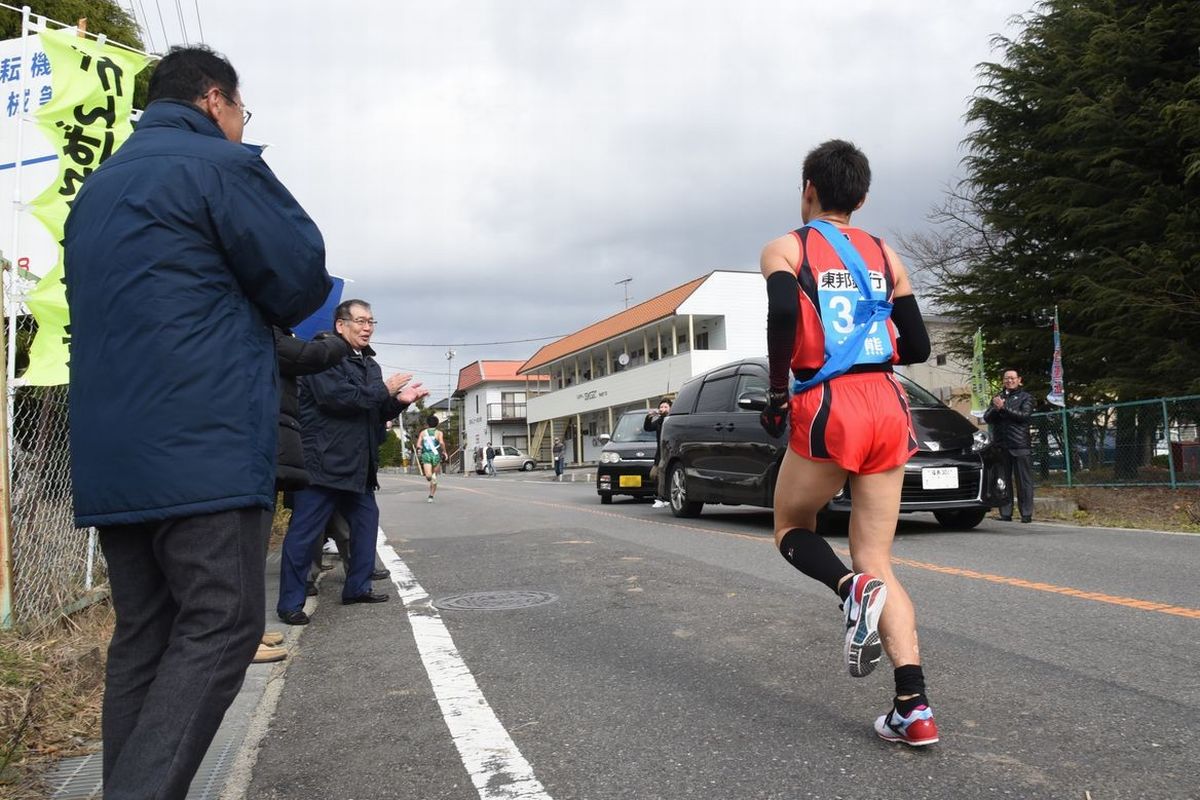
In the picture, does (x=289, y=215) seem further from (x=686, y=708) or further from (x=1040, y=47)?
(x=1040, y=47)

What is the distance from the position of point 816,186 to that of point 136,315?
7.30 ft

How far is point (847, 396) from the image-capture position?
303 cm

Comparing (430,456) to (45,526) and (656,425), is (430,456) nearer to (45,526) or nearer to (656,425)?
(656,425)

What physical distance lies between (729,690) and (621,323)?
42243 millimetres

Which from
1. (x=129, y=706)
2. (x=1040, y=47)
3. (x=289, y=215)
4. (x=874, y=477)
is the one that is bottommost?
(x=129, y=706)

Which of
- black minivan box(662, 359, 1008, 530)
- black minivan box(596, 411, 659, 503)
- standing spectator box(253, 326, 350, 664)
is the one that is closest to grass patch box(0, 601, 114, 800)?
standing spectator box(253, 326, 350, 664)

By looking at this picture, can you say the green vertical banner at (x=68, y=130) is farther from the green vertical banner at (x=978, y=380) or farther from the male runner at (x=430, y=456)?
the green vertical banner at (x=978, y=380)

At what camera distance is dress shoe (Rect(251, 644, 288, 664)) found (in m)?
4.34

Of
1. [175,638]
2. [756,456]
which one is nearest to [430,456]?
[756,456]

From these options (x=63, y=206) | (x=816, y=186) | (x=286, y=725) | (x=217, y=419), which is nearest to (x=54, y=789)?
(x=286, y=725)

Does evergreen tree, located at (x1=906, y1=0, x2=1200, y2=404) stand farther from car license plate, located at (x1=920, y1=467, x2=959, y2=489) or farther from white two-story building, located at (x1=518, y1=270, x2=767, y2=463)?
white two-story building, located at (x1=518, y1=270, x2=767, y2=463)

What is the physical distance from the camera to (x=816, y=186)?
324 cm

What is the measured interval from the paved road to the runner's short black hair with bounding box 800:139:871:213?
1791mm

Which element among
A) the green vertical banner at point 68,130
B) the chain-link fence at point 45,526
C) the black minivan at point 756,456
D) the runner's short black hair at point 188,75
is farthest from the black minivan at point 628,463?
the runner's short black hair at point 188,75
